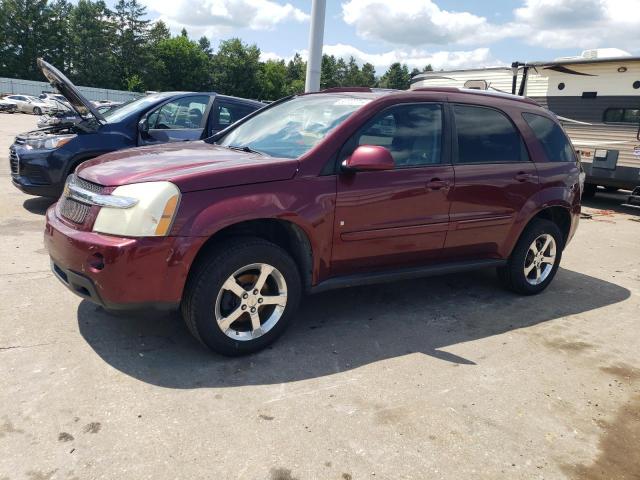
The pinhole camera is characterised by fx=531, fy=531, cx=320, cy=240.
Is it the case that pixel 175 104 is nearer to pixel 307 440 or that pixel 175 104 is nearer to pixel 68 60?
pixel 307 440

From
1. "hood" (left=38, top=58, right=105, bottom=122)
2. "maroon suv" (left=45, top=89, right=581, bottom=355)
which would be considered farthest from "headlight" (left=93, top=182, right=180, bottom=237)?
"hood" (left=38, top=58, right=105, bottom=122)

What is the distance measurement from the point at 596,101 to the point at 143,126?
8927 mm

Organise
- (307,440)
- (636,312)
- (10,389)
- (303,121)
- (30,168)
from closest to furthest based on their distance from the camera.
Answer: (307,440) → (10,389) → (303,121) → (636,312) → (30,168)

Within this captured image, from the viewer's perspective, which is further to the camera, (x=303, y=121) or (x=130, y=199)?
(x=303, y=121)

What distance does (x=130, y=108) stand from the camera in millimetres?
7172

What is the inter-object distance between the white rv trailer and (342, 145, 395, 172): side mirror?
7.19 metres

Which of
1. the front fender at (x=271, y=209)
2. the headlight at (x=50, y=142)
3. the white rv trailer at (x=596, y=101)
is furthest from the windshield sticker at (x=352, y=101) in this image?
the white rv trailer at (x=596, y=101)

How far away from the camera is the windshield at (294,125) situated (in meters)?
3.82

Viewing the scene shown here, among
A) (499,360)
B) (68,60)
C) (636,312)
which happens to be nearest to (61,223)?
(499,360)

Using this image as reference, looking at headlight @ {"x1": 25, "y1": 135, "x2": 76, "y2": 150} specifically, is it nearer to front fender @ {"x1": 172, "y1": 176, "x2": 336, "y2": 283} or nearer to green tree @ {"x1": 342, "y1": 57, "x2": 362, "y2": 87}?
front fender @ {"x1": 172, "y1": 176, "x2": 336, "y2": 283}

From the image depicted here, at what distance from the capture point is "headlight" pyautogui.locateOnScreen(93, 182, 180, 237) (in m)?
3.00

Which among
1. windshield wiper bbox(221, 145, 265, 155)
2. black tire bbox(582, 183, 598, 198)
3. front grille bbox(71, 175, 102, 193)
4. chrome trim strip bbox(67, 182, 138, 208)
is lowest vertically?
black tire bbox(582, 183, 598, 198)

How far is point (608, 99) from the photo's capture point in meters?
10.5

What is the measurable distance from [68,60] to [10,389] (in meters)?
84.5
